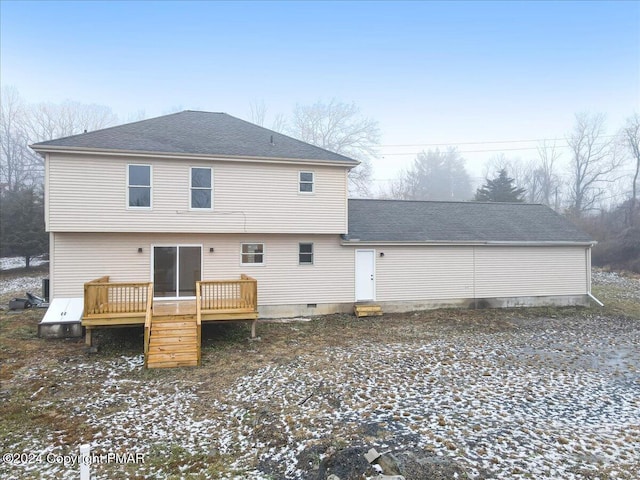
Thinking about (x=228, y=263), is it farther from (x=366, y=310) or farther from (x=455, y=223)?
(x=455, y=223)

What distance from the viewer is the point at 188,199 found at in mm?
11188

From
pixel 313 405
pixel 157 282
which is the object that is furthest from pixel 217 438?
pixel 157 282

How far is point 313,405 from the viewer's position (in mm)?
6016

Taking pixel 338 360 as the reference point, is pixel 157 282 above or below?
above

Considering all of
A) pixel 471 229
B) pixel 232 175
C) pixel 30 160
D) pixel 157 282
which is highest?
pixel 30 160

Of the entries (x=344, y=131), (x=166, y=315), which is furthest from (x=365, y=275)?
(x=344, y=131)

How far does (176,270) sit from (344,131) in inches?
1009

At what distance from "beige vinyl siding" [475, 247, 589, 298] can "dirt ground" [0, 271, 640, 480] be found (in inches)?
155

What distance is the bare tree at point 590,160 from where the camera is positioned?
3697 cm

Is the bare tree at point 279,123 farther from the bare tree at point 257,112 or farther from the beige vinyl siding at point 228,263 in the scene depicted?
the beige vinyl siding at point 228,263

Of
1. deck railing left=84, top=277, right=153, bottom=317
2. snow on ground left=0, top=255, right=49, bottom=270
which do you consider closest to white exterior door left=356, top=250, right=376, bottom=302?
deck railing left=84, top=277, right=153, bottom=317

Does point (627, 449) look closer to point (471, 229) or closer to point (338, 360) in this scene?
point (338, 360)

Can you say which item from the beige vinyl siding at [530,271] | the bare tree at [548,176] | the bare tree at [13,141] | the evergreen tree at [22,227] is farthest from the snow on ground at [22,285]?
the bare tree at [548,176]

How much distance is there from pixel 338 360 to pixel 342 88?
104 ft
